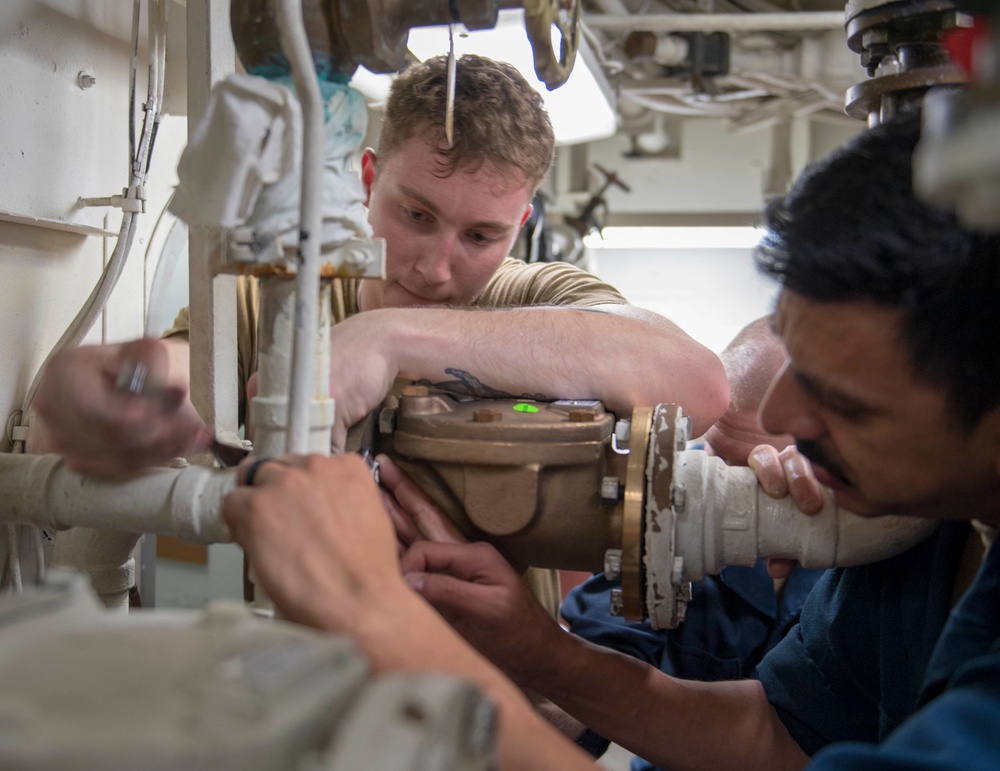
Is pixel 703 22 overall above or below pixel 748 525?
above

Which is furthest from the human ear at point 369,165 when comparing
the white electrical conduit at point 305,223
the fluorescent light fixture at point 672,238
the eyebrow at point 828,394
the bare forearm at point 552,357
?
the fluorescent light fixture at point 672,238

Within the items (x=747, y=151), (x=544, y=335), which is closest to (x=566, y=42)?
(x=544, y=335)

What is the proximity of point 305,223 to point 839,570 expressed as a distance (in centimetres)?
83

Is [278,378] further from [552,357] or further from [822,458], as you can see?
[822,458]

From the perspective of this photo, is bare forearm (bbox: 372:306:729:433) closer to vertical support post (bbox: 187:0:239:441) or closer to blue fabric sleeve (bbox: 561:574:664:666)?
vertical support post (bbox: 187:0:239:441)

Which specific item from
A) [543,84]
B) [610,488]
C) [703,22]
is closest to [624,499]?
[610,488]

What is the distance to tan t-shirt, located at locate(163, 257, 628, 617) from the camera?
1.45 m

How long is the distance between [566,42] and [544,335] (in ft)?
1.13

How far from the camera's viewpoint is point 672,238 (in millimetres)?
4086

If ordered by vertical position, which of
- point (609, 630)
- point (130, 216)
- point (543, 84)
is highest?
point (543, 84)

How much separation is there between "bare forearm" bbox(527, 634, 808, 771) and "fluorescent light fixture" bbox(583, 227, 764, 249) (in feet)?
9.66

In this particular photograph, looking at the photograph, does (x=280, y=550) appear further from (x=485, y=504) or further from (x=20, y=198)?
(x=20, y=198)

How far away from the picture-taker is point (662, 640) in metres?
1.51

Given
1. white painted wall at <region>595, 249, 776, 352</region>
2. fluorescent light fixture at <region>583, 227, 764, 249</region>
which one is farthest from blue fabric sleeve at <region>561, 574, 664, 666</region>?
white painted wall at <region>595, 249, 776, 352</region>
